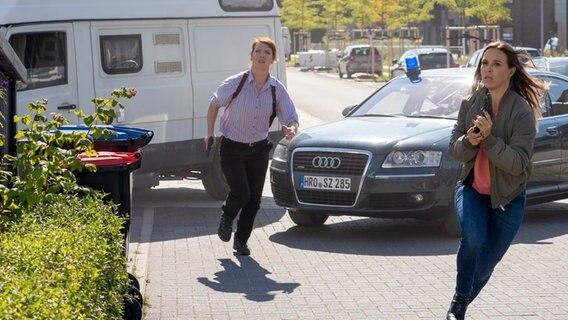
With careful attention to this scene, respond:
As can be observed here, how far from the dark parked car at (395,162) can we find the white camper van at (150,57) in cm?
234

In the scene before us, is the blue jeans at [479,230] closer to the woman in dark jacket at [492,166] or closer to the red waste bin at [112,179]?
the woman in dark jacket at [492,166]

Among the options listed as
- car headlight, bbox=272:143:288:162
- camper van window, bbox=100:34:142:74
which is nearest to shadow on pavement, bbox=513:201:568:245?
car headlight, bbox=272:143:288:162

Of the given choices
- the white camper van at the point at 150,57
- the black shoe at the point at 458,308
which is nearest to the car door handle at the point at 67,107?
the white camper van at the point at 150,57

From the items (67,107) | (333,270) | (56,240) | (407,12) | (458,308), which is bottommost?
(333,270)

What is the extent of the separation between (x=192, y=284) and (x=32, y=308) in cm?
563

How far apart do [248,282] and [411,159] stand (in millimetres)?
2391

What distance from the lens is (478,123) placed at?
24.1 ft

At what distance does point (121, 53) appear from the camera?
47.6ft

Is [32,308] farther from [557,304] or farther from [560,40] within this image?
[560,40]

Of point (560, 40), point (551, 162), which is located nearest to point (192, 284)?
point (551, 162)

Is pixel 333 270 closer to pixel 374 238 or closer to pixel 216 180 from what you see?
pixel 374 238

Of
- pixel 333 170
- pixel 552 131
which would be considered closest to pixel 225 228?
pixel 333 170

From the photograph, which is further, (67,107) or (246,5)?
(246,5)

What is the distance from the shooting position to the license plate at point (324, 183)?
1180 cm
